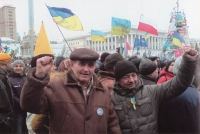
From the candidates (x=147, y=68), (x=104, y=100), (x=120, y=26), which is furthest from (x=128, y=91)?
(x=120, y=26)

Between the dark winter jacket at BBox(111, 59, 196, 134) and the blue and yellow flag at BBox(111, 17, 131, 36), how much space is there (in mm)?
6913

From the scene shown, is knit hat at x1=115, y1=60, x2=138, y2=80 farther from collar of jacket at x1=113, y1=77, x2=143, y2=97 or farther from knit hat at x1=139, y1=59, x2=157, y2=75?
knit hat at x1=139, y1=59, x2=157, y2=75

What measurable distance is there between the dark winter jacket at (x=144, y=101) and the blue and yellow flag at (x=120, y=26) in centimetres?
691

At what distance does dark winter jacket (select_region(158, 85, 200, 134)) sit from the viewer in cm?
191

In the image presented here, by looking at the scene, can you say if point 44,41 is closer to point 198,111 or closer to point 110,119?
point 110,119

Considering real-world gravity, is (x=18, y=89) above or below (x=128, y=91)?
below

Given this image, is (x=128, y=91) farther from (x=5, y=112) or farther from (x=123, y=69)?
(x=5, y=112)

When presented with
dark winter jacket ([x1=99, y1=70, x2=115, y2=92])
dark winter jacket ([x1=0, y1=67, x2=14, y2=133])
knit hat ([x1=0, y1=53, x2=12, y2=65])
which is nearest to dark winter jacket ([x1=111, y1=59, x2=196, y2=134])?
dark winter jacket ([x1=99, y1=70, x2=115, y2=92])

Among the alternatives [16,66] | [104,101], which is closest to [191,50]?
[104,101]

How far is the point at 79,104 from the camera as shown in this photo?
60.9 inches

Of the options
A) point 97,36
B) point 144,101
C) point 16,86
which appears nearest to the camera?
point 144,101

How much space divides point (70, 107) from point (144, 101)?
572 mm

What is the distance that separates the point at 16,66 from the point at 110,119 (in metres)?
2.59

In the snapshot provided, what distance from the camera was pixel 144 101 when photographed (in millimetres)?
1763
